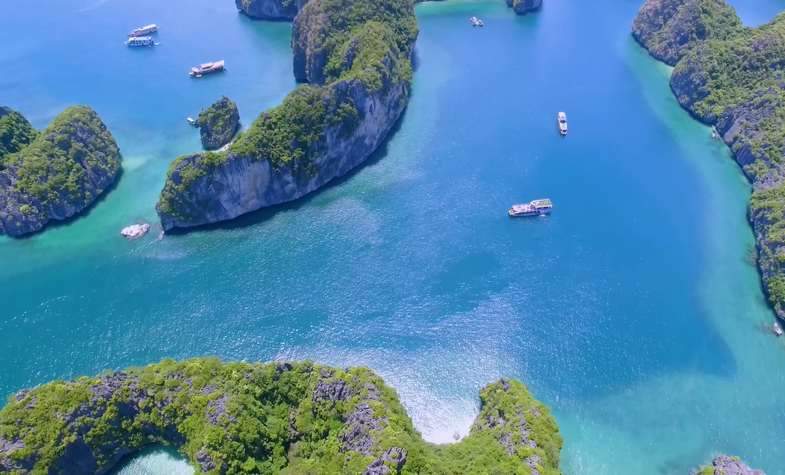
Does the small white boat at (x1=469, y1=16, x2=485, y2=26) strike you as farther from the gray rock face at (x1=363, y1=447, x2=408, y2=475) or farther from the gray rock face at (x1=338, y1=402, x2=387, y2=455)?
the gray rock face at (x1=363, y1=447, x2=408, y2=475)

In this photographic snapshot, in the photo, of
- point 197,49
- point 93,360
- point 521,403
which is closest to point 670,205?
point 521,403

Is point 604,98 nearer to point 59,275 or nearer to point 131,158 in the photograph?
point 131,158

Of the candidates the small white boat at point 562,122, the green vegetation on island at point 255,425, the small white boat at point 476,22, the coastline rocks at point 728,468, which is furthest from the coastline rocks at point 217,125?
A: the coastline rocks at point 728,468

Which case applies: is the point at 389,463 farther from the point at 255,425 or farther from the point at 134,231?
the point at 134,231

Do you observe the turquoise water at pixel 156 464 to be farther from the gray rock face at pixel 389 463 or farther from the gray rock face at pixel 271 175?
the gray rock face at pixel 271 175

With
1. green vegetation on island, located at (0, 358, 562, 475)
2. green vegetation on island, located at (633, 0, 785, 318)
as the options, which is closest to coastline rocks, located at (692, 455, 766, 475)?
green vegetation on island, located at (0, 358, 562, 475)
